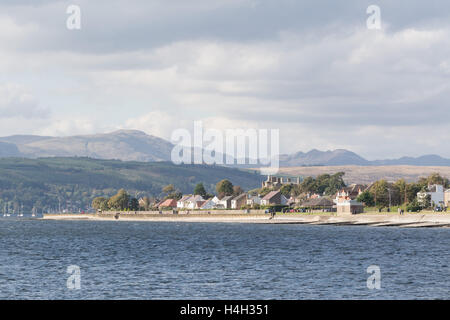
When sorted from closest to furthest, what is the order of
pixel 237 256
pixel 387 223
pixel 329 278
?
pixel 329 278, pixel 237 256, pixel 387 223

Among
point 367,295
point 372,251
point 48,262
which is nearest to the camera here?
point 367,295

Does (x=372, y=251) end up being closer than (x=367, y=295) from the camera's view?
No

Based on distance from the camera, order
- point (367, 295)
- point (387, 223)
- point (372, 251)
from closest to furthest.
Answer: point (367, 295) → point (372, 251) → point (387, 223)

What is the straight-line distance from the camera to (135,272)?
69438mm

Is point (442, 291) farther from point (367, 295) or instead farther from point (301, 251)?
point (301, 251)

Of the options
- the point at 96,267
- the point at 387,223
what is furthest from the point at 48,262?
the point at 387,223

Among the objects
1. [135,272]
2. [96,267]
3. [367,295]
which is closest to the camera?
[367,295]

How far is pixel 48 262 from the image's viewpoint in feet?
268

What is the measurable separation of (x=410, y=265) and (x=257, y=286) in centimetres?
2420
